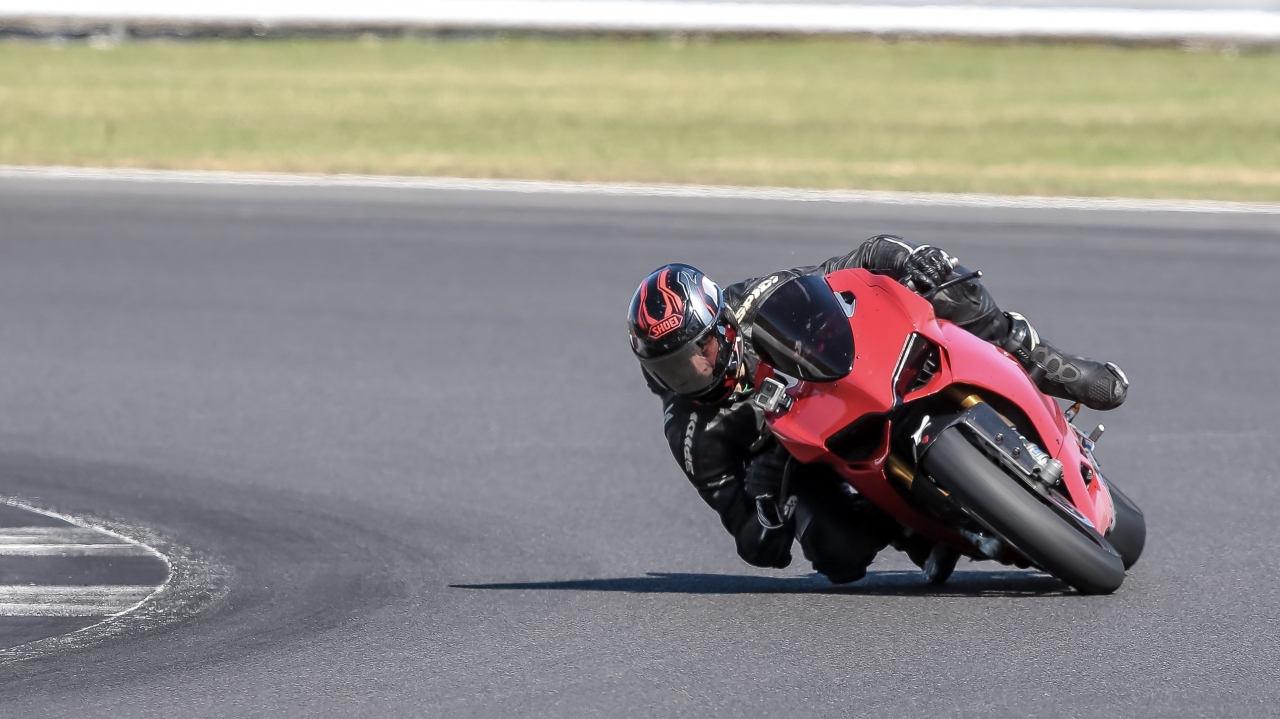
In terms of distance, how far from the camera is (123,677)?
4.78 meters

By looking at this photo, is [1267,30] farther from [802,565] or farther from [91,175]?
[802,565]

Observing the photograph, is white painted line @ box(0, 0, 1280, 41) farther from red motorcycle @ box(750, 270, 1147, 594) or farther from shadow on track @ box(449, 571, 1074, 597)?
red motorcycle @ box(750, 270, 1147, 594)

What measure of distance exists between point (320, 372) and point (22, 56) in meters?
19.4

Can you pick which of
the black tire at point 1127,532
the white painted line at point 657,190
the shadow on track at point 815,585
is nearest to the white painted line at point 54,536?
the shadow on track at point 815,585

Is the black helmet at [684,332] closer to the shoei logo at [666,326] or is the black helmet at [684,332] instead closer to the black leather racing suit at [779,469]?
the shoei logo at [666,326]

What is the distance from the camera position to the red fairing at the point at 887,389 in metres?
4.84

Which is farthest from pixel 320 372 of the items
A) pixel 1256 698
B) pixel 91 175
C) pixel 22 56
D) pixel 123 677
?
pixel 22 56

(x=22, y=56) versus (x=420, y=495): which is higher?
(x=22, y=56)

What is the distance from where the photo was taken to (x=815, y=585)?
19.3ft

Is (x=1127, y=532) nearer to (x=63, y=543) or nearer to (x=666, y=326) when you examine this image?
(x=666, y=326)

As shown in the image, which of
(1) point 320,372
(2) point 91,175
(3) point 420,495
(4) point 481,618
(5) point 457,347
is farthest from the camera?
(2) point 91,175

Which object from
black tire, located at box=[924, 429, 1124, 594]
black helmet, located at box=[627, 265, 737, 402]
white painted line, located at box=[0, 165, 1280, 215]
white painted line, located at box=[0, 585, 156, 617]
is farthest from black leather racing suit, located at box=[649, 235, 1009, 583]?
white painted line, located at box=[0, 165, 1280, 215]

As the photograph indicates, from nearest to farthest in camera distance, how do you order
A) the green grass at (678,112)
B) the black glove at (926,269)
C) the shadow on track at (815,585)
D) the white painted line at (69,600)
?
the black glove at (926,269) < the white painted line at (69,600) < the shadow on track at (815,585) < the green grass at (678,112)

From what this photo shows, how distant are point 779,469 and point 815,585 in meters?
0.63
